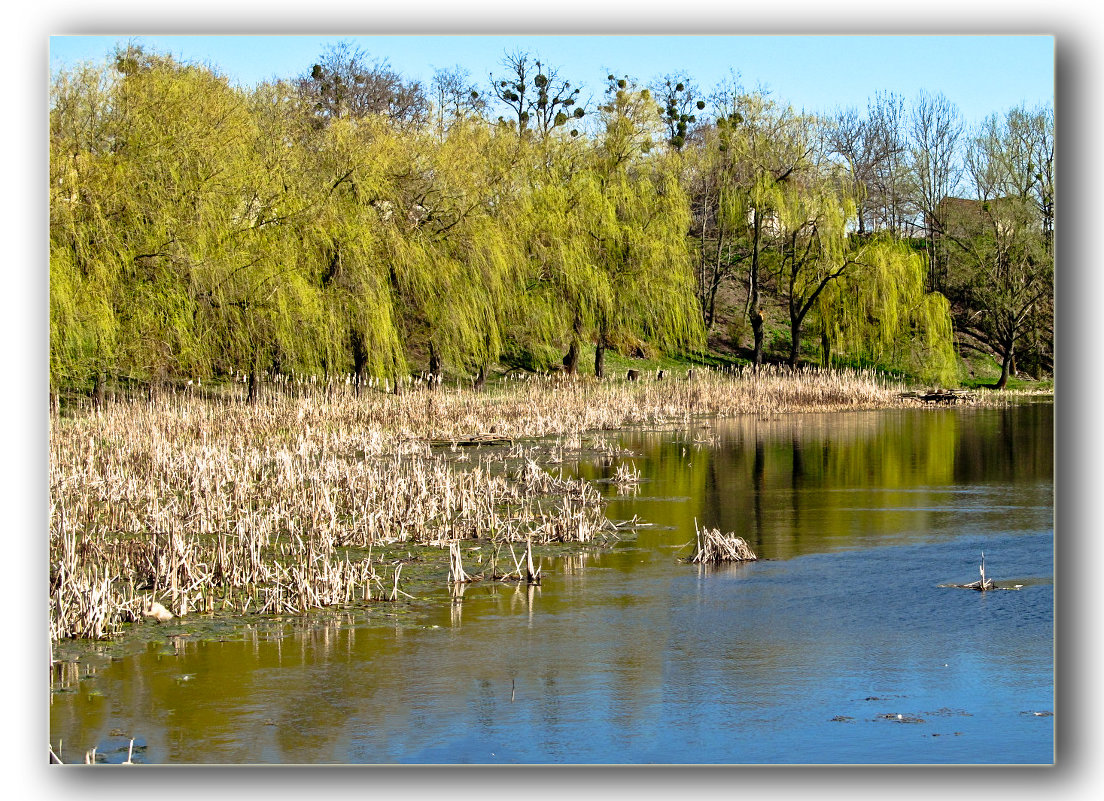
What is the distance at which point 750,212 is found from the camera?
39500 mm

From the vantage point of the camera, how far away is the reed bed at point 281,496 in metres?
9.15

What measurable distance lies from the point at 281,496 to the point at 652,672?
19.7ft

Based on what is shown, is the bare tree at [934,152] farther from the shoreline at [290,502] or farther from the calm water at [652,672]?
the shoreline at [290,502]

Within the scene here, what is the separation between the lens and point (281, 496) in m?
12.7

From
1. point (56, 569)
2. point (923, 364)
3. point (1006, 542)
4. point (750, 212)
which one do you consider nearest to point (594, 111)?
point (750, 212)

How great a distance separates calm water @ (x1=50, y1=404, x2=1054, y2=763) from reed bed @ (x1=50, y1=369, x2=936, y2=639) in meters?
0.67

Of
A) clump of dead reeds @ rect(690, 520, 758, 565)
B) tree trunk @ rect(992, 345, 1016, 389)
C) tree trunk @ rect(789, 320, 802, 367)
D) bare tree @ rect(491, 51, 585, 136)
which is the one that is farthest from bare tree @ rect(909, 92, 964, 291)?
tree trunk @ rect(789, 320, 802, 367)

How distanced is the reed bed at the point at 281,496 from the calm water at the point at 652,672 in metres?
0.67

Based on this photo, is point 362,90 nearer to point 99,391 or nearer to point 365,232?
point 365,232

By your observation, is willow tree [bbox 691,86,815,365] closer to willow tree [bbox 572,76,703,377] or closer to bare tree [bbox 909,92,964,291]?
willow tree [bbox 572,76,703,377]

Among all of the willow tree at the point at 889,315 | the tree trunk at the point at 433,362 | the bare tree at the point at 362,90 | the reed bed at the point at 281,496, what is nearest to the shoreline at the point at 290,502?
the reed bed at the point at 281,496

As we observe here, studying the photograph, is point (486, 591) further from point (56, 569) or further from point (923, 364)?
point (923, 364)

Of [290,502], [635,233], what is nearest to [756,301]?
[635,233]
